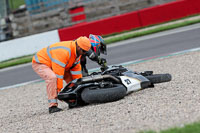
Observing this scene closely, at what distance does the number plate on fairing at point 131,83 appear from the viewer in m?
7.49

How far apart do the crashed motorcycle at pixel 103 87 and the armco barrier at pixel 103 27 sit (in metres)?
11.2

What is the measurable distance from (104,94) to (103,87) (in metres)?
0.27

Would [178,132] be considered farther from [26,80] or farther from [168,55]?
[26,80]

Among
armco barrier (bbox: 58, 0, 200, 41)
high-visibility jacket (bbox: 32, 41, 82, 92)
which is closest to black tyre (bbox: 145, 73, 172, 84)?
high-visibility jacket (bbox: 32, 41, 82, 92)

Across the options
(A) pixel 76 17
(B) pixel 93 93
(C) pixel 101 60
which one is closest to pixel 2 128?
(B) pixel 93 93

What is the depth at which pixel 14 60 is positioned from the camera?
18516mm

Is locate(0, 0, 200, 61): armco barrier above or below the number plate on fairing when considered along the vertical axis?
below

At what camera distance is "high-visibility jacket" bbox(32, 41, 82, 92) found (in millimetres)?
7480

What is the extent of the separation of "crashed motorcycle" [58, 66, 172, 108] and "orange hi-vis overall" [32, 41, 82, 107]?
183mm

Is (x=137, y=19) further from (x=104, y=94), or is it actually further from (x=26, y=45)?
(x=104, y=94)

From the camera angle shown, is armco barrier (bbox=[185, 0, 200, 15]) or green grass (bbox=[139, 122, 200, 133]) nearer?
green grass (bbox=[139, 122, 200, 133])

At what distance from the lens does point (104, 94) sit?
7.20m

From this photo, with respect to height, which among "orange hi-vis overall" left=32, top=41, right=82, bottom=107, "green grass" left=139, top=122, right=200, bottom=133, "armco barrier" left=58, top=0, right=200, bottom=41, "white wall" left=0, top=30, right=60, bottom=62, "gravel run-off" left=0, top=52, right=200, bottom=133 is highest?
"orange hi-vis overall" left=32, top=41, right=82, bottom=107

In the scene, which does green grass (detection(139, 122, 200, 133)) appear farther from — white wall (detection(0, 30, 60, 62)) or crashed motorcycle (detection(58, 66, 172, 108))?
white wall (detection(0, 30, 60, 62))
